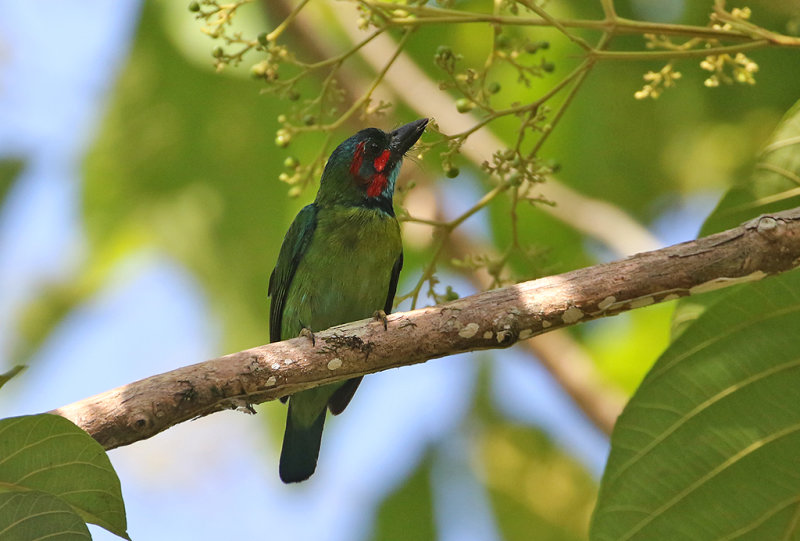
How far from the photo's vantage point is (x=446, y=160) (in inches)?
→ 101

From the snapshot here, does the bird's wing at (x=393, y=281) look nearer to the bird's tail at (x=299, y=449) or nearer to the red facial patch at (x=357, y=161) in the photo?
the red facial patch at (x=357, y=161)

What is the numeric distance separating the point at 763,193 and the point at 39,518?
198 cm

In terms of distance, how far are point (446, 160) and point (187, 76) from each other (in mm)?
2147

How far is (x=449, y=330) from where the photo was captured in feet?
7.98

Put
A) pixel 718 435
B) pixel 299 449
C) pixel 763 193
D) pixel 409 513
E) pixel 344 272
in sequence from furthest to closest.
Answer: pixel 409 513
pixel 299 449
pixel 344 272
pixel 763 193
pixel 718 435

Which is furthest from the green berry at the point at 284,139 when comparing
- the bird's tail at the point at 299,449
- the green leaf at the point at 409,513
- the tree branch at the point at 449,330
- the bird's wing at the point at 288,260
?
the green leaf at the point at 409,513

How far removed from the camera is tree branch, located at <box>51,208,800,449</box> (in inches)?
90.6

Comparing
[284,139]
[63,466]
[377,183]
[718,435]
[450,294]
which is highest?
[377,183]

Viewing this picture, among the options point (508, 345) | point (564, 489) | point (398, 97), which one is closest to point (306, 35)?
point (398, 97)

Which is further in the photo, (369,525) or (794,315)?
(369,525)

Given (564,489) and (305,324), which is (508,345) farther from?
(564,489)

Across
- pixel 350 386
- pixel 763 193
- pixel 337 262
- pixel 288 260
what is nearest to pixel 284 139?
pixel 337 262

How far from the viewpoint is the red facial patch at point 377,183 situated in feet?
13.5

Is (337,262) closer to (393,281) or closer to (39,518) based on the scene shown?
(393,281)
